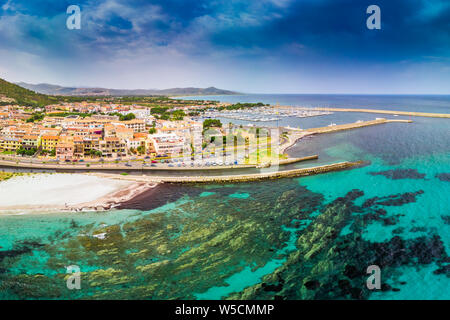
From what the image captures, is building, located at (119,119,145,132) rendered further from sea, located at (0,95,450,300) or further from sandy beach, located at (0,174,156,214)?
sea, located at (0,95,450,300)

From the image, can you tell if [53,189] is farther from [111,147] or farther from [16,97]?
[16,97]

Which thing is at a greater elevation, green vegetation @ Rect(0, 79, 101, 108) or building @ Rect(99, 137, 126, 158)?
green vegetation @ Rect(0, 79, 101, 108)

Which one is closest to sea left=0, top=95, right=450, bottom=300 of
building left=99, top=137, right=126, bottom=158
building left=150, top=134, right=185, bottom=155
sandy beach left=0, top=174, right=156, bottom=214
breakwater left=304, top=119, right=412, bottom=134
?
sandy beach left=0, top=174, right=156, bottom=214

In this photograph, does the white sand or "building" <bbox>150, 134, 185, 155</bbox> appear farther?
"building" <bbox>150, 134, 185, 155</bbox>

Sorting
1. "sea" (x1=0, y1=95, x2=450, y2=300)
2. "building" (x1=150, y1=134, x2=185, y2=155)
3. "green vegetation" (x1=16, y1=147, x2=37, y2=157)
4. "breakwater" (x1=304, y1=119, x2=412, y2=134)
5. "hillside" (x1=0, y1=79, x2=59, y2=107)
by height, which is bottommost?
"sea" (x1=0, y1=95, x2=450, y2=300)

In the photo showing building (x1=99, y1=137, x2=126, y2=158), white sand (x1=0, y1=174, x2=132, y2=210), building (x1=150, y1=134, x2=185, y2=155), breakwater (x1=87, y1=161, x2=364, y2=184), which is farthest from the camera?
building (x1=150, y1=134, x2=185, y2=155)

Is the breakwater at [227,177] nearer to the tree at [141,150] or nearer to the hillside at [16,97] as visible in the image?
the tree at [141,150]

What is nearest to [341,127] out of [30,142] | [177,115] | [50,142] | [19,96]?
[177,115]

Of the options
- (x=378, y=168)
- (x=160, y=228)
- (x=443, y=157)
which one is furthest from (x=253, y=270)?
(x=443, y=157)
